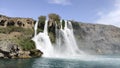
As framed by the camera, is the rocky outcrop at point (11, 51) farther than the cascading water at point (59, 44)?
No

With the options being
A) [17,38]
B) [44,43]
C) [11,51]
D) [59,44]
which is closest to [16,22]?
[17,38]

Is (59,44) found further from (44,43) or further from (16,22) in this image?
(16,22)

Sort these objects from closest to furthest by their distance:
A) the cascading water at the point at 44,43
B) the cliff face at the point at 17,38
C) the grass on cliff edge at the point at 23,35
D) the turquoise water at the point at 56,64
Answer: the turquoise water at the point at 56,64 → the cliff face at the point at 17,38 → the grass on cliff edge at the point at 23,35 → the cascading water at the point at 44,43

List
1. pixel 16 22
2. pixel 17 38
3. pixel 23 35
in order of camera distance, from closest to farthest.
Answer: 1. pixel 17 38
2. pixel 23 35
3. pixel 16 22

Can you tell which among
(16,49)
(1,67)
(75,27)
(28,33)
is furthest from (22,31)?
(1,67)

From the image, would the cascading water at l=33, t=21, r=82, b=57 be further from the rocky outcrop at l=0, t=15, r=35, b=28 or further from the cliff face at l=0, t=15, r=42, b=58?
the rocky outcrop at l=0, t=15, r=35, b=28

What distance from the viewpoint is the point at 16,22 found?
114938 mm

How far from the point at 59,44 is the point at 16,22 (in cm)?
2379

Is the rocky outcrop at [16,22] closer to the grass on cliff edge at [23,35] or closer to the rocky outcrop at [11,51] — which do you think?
the grass on cliff edge at [23,35]

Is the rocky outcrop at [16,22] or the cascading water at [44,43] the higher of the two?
the rocky outcrop at [16,22]

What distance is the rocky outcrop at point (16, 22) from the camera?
114m

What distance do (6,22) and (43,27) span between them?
60.3ft

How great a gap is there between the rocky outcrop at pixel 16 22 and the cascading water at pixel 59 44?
796 cm

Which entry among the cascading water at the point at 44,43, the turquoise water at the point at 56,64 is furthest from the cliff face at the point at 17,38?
the turquoise water at the point at 56,64
